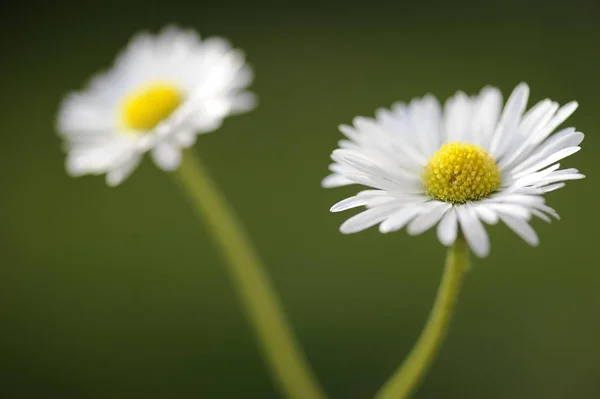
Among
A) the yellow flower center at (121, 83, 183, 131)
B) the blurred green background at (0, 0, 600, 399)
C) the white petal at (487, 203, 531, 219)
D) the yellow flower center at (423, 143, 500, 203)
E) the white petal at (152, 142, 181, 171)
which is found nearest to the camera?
the white petal at (487, 203, 531, 219)

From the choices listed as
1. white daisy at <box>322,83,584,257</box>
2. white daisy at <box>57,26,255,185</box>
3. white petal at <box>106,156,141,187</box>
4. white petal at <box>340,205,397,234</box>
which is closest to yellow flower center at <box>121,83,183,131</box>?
white daisy at <box>57,26,255,185</box>

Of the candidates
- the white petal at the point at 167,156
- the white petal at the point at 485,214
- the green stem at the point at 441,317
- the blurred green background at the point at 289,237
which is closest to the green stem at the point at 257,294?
the white petal at the point at 167,156

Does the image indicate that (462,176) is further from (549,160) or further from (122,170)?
(122,170)

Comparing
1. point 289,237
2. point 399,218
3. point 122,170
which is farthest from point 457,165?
point 289,237

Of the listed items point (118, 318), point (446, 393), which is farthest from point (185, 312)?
point (446, 393)

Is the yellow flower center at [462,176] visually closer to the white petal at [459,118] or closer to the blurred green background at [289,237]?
the white petal at [459,118]

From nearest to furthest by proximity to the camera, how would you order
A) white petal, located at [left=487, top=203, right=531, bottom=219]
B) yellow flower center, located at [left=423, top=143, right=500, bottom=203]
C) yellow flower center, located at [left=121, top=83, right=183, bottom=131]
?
white petal, located at [left=487, top=203, right=531, bottom=219], yellow flower center, located at [left=423, top=143, right=500, bottom=203], yellow flower center, located at [left=121, top=83, right=183, bottom=131]

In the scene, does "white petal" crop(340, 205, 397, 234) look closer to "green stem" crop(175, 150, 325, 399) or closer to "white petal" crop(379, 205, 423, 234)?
"white petal" crop(379, 205, 423, 234)
